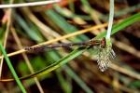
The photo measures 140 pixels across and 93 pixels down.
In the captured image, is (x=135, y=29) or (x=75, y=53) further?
(x=135, y=29)

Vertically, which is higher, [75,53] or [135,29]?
[135,29]

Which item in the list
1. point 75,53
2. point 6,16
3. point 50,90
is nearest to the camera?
point 75,53

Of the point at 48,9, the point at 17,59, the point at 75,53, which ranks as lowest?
the point at 75,53

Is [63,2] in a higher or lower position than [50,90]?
higher

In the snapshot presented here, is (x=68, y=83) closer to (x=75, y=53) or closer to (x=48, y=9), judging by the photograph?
(x=48, y=9)

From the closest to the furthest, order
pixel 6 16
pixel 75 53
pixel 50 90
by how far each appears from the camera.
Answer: pixel 75 53, pixel 6 16, pixel 50 90

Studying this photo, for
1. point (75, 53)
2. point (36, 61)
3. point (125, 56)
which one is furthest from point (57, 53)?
point (75, 53)

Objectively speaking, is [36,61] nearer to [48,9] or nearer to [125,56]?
[48,9]

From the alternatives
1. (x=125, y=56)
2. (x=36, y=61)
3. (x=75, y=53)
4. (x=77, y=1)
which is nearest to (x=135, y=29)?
(x=125, y=56)

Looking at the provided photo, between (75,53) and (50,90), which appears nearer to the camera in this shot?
(75,53)
